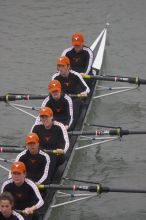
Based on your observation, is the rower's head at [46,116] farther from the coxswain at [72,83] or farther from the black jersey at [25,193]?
the coxswain at [72,83]

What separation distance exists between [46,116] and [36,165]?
1.01 m

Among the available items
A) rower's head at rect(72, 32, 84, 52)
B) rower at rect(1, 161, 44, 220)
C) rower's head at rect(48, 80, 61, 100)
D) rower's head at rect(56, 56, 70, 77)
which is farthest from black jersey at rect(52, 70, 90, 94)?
rower at rect(1, 161, 44, 220)

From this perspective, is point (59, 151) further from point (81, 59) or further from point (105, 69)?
point (105, 69)

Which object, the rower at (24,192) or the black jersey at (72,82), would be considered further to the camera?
the black jersey at (72,82)

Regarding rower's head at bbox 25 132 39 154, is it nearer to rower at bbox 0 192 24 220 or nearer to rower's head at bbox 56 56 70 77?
rower at bbox 0 192 24 220

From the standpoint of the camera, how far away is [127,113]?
18.4 m

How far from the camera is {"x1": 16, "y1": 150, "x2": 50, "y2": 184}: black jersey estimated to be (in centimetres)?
1311

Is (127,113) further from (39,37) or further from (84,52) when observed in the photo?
(39,37)

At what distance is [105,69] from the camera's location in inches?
821

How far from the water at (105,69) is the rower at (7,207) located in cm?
225

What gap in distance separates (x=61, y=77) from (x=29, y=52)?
594 centimetres

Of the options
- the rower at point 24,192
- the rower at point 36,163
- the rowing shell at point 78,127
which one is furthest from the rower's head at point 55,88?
the rower at point 24,192

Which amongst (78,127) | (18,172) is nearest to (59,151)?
(18,172)

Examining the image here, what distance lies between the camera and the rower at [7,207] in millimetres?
11008
